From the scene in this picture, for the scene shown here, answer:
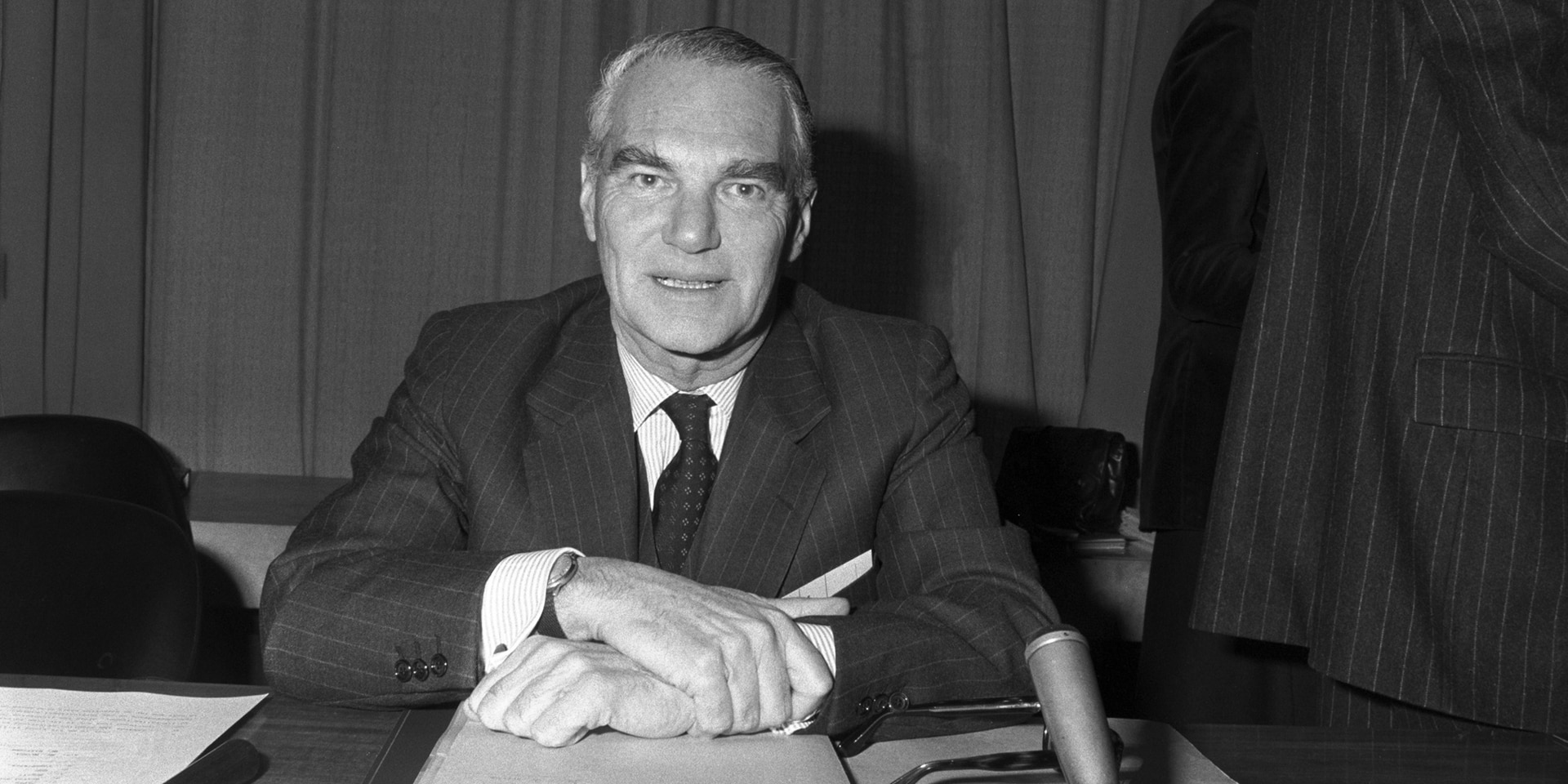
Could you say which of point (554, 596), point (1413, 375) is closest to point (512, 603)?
point (554, 596)

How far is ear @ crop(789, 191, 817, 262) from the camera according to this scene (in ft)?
5.27

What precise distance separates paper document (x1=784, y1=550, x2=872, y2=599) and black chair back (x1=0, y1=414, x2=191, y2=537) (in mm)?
1106

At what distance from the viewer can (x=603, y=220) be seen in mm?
1495

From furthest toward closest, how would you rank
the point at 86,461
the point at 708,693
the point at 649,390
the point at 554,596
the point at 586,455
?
the point at 86,461, the point at 649,390, the point at 586,455, the point at 554,596, the point at 708,693

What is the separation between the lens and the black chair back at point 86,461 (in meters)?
2.06

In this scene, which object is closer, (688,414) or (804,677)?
(804,677)

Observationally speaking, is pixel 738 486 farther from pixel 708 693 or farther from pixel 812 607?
pixel 708 693

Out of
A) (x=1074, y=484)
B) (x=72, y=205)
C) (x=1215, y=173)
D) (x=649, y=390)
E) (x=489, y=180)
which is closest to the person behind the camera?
(x=649, y=390)

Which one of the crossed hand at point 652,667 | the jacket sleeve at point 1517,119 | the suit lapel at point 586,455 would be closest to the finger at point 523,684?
the crossed hand at point 652,667

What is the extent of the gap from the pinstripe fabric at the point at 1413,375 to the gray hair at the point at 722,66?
1.75 ft

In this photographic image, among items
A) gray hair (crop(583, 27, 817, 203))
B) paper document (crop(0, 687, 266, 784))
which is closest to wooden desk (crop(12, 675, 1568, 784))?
paper document (crop(0, 687, 266, 784))

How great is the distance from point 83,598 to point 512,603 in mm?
637

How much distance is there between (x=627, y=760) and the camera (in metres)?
0.83

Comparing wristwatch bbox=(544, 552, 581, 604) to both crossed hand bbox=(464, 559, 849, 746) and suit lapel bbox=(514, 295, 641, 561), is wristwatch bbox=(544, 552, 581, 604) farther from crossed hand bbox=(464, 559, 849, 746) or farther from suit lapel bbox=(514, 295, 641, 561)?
suit lapel bbox=(514, 295, 641, 561)
